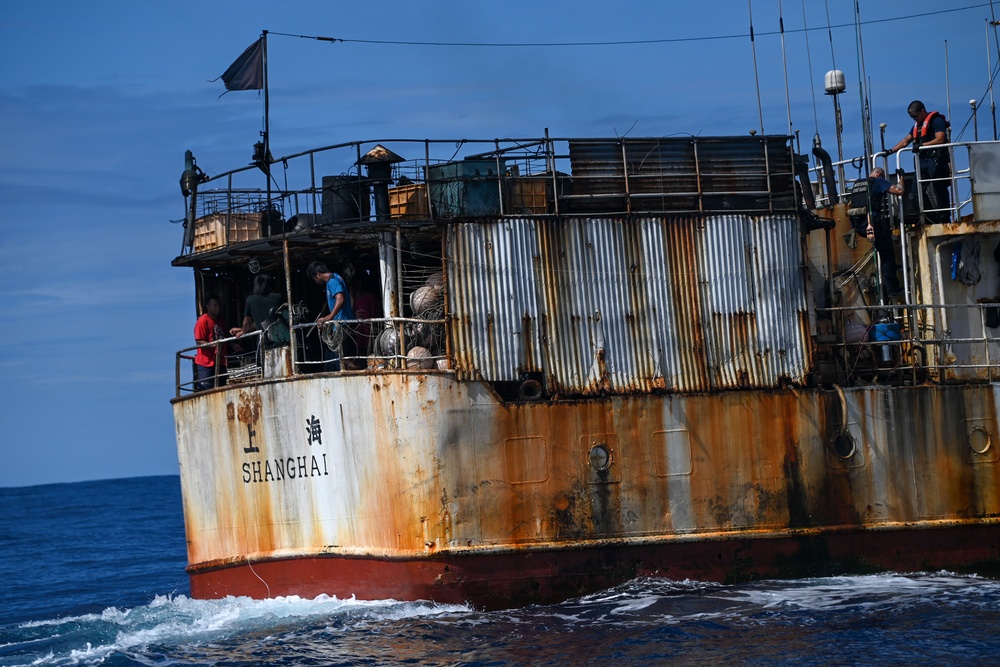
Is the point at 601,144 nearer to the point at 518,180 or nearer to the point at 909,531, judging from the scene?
the point at 518,180

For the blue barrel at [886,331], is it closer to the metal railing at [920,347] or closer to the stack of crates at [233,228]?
the metal railing at [920,347]

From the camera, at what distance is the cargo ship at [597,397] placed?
16.9 meters

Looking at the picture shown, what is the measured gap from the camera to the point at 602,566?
55.9ft

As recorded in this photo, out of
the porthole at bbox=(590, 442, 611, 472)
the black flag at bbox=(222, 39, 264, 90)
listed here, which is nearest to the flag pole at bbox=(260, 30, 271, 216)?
the black flag at bbox=(222, 39, 264, 90)

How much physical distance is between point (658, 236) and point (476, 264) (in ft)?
8.72

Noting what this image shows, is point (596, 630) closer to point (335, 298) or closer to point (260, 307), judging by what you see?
point (335, 298)

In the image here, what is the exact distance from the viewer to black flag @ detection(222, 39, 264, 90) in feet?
65.6

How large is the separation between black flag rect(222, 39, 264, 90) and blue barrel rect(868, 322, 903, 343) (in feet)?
33.1

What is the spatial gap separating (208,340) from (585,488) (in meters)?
7.07

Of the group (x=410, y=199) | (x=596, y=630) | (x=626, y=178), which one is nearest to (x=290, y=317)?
(x=410, y=199)

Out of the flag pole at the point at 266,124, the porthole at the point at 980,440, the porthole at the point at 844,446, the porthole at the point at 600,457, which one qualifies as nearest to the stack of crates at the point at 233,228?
the flag pole at the point at 266,124

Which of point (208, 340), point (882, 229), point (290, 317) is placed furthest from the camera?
point (208, 340)

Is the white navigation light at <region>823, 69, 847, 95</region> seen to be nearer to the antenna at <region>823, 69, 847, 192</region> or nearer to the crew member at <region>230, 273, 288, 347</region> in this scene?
the antenna at <region>823, 69, 847, 192</region>

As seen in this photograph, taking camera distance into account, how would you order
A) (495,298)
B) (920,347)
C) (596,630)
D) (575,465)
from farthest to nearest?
1. (920,347)
2. (495,298)
3. (575,465)
4. (596,630)
